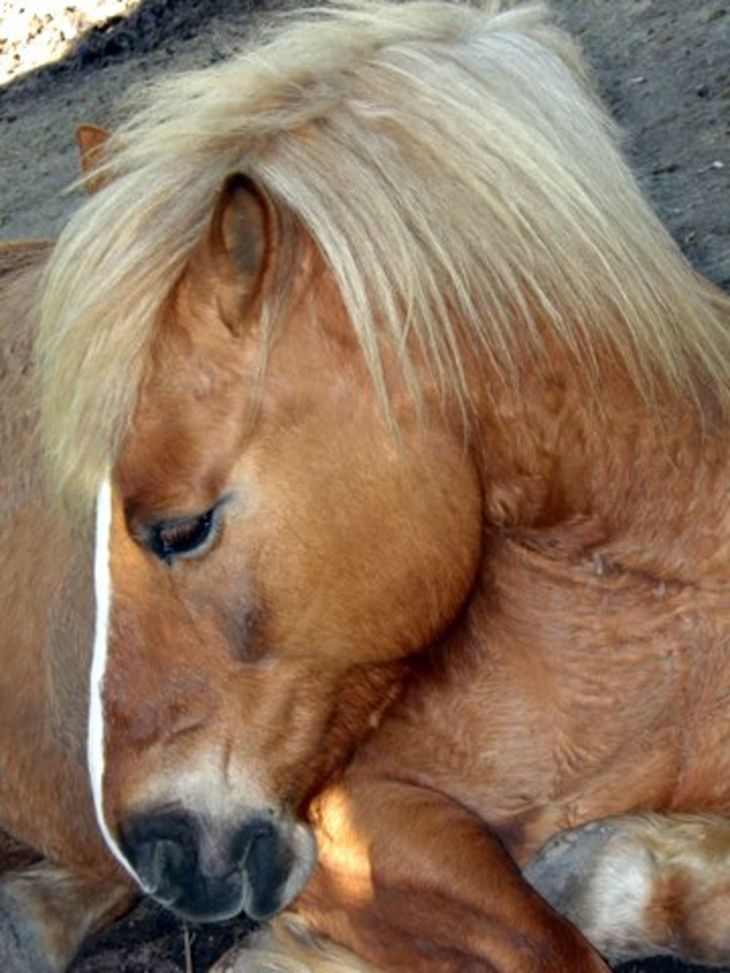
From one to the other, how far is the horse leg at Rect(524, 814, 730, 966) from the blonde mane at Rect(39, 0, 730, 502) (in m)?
0.79

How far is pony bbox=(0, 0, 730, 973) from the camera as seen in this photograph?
103 inches

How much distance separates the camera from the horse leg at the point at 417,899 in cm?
293

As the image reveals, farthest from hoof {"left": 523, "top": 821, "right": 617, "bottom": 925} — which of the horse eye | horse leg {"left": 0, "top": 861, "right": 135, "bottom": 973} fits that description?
horse leg {"left": 0, "top": 861, "right": 135, "bottom": 973}

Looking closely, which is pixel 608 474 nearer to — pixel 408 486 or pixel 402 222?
pixel 408 486

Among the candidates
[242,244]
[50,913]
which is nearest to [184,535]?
[242,244]

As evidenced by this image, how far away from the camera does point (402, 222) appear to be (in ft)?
8.71

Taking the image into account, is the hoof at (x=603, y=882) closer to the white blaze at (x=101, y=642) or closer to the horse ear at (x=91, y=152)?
the white blaze at (x=101, y=642)

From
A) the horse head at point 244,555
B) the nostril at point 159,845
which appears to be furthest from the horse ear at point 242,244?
the nostril at point 159,845

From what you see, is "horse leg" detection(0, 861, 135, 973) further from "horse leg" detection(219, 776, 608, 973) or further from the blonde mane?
the blonde mane

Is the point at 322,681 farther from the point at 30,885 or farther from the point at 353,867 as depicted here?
the point at 30,885

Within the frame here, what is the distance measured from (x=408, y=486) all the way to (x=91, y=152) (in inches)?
35.3

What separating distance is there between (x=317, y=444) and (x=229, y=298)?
0.83 ft

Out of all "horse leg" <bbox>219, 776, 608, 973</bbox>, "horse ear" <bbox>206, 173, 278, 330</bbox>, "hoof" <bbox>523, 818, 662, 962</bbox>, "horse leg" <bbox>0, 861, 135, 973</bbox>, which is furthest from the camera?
"horse leg" <bbox>0, 861, 135, 973</bbox>

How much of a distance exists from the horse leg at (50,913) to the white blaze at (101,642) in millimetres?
1187
